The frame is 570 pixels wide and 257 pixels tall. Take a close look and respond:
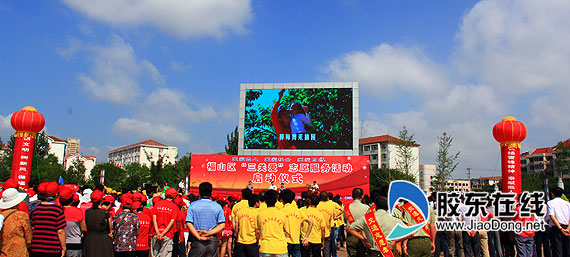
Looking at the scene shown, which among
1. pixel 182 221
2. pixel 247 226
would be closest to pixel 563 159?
pixel 182 221

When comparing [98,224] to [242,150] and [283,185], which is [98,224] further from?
[242,150]

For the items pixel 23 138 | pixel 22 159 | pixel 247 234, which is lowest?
pixel 247 234

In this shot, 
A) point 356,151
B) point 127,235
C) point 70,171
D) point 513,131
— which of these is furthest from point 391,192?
point 70,171

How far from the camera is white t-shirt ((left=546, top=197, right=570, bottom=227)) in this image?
7234mm

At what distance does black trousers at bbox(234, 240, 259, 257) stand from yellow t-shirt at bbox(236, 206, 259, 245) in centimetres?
5

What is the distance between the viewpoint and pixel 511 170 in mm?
17422

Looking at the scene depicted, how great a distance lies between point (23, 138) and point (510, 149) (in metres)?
22.1

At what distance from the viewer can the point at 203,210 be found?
5.09 metres

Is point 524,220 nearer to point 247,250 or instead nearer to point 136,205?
point 247,250

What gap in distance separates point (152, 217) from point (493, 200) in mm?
6776

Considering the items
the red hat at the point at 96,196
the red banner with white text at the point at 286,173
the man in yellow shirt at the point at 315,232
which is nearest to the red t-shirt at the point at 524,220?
the man in yellow shirt at the point at 315,232

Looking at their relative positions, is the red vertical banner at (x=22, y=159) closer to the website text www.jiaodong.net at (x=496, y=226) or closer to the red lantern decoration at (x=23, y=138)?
the red lantern decoration at (x=23, y=138)

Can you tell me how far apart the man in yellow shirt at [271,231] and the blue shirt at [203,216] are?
0.63 meters

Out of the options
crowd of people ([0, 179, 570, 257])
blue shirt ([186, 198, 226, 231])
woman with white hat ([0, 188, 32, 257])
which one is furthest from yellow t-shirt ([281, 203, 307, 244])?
woman with white hat ([0, 188, 32, 257])
